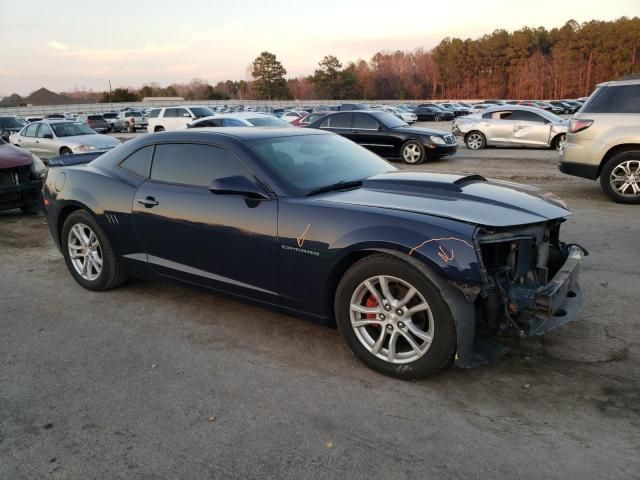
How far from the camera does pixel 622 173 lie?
827 cm

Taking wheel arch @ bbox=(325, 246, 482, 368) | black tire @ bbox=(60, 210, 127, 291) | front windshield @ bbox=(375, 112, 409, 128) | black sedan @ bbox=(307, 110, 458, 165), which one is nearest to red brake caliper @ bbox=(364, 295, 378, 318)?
wheel arch @ bbox=(325, 246, 482, 368)

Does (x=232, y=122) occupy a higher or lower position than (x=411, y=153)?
higher

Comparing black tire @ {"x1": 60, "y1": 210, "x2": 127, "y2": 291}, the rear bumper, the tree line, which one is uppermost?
the tree line

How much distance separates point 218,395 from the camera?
318 centimetres

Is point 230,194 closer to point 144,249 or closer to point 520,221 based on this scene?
point 144,249

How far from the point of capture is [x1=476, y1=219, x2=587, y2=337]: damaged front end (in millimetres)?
3074

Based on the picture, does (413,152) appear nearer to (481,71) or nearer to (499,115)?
(499,115)

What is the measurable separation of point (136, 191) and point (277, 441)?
2672 millimetres

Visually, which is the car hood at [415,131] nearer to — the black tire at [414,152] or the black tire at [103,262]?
the black tire at [414,152]

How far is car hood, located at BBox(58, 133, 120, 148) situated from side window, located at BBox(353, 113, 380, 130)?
668cm

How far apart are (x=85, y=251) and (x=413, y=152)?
1040cm

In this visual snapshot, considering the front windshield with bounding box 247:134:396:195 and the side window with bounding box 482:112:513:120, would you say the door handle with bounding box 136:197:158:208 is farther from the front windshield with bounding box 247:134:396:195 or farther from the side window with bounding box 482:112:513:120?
the side window with bounding box 482:112:513:120

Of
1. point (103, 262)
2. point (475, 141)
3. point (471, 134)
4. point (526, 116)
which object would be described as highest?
point (526, 116)

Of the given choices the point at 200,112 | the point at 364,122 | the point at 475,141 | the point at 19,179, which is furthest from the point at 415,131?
the point at 200,112
